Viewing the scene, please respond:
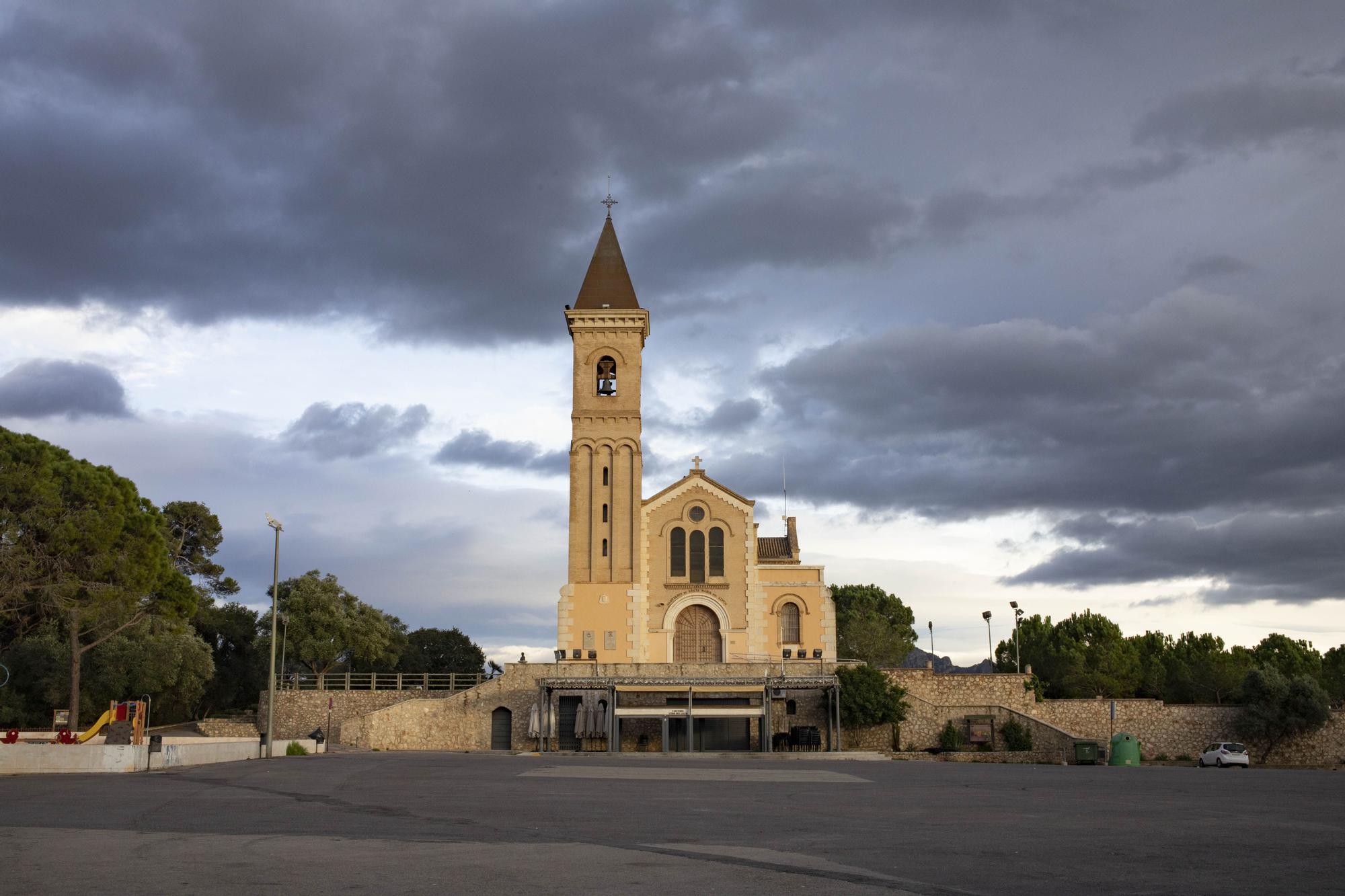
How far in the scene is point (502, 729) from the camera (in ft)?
156

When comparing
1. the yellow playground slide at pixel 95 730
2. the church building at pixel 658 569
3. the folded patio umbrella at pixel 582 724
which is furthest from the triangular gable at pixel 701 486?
the yellow playground slide at pixel 95 730

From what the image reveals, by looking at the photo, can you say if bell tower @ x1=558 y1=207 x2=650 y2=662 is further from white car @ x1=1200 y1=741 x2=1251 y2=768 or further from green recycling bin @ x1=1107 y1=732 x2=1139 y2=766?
white car @ x1=1200 y1=741 x2=1251 y2=768

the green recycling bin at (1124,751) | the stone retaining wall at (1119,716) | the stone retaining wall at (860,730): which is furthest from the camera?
the stone retaining wall at (1119,716)

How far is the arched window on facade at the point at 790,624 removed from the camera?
174ft

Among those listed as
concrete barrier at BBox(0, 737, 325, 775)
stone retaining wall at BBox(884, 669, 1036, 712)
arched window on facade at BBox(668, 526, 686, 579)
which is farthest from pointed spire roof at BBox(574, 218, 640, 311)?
concrete barrier at BBox(0, 737, 325, 775)

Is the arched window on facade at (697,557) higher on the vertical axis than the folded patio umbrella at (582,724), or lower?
higher

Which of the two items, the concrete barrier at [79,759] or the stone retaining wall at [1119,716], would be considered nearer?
the concrete barrier at [79,759]

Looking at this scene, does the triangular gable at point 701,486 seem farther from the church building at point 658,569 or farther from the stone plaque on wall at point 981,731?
the stone plaque on wall at point 981,731

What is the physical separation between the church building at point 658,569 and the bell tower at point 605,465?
5 centimetres

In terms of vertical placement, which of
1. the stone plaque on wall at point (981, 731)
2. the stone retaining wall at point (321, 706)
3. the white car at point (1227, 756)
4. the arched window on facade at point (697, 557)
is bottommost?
the white car at point (1227, 756)

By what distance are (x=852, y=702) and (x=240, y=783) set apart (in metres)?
30.7

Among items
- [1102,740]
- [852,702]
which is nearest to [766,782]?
[852,702]

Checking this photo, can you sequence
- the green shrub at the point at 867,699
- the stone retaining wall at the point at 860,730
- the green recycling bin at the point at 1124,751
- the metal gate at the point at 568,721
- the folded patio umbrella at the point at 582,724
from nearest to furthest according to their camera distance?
the green recycling bin at the point at 1124,751 → the folded patio umbrella at the point at 582,724 → the green shrub at the point at 867,699 → the stone retaining wall at the point at 860,730 → the metal gate at the point at 568,721

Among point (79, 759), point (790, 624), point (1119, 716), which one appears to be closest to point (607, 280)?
point (790, 624)
